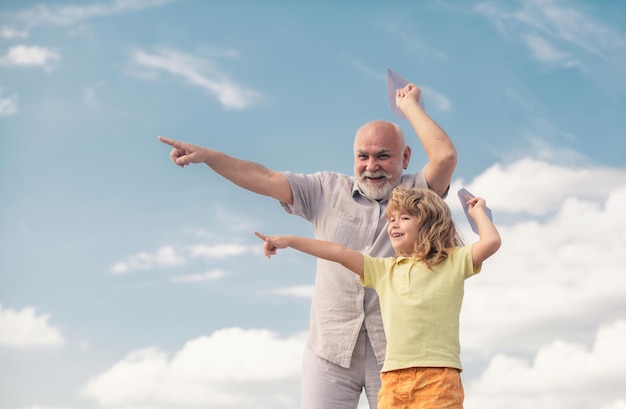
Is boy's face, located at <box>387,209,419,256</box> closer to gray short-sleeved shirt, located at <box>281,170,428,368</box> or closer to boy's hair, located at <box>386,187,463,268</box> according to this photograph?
boy's hair, located at <box>386,187,463,268</box>

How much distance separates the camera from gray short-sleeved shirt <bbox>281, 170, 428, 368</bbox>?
5.64 m

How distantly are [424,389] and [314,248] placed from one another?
1022mm

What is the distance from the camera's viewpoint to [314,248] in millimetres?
4809

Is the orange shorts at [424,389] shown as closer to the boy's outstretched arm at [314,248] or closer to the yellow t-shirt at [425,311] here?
the yellow t-shirt at [425,311]

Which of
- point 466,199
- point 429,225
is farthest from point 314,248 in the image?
point 466,199

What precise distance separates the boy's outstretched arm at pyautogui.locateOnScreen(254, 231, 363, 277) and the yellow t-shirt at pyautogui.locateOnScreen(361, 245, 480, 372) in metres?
0.22

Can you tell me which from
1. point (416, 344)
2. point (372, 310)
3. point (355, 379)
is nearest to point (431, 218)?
point (416, 344)

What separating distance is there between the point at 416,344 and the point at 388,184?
162 centimetres

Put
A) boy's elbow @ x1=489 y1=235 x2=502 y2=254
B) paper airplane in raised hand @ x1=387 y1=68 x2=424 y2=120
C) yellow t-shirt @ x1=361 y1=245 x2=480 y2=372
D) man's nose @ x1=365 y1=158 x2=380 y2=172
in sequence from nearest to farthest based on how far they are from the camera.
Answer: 1. yellow t-shirt @ x1=361 y1=245 x2=480 y2=372
2. boy's elbow @ x1=489 y1=235 x2=502 y2=254
3. man's nose @ x1=365 y1=158 x2=380 y2=172
4. paper airplane in raised hand @ x1=387 y1=68 x2=424 y2=120

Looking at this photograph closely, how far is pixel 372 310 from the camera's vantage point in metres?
5.65

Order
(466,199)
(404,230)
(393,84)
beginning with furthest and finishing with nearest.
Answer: (393,84)
(466,199)
(404,230)

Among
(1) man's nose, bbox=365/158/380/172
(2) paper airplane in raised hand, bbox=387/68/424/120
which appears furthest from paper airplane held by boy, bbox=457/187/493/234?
(2) paper airplane in raised hand, bbox=387/68/424/120

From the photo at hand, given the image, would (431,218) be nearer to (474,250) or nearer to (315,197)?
(474,250)

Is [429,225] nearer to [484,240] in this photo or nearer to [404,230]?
[404,230]
